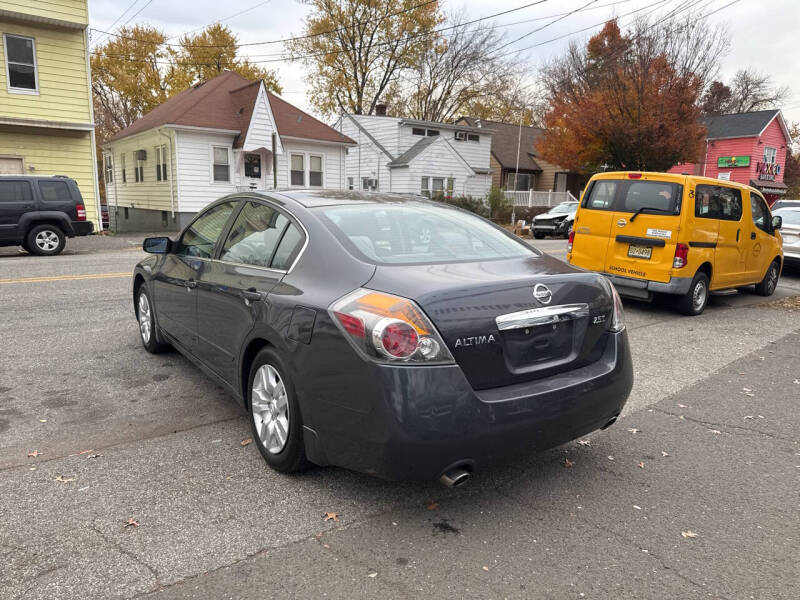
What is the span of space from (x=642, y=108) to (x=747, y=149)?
54.2ft

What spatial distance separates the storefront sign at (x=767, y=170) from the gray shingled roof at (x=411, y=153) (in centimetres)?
2184

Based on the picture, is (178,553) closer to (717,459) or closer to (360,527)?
(360,527)

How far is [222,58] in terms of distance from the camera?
149 feet

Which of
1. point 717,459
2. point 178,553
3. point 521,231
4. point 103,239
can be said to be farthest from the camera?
point 521,231

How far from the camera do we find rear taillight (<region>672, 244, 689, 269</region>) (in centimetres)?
798

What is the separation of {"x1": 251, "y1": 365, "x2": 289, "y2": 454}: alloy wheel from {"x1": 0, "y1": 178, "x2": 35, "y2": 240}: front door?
12896 mm

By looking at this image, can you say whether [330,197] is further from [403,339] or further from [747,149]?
[747,149]

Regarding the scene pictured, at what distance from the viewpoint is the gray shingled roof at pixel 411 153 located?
30.9 m

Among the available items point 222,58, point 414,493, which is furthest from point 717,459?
point 222,58

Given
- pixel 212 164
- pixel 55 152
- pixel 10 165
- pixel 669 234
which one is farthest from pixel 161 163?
pixel 669 234

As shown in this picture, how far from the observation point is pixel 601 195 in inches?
346

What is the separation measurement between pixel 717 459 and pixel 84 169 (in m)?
20.9

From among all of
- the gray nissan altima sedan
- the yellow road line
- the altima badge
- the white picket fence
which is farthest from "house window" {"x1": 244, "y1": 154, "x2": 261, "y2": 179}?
the altima badge

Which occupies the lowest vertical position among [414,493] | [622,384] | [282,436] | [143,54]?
[414,493]
